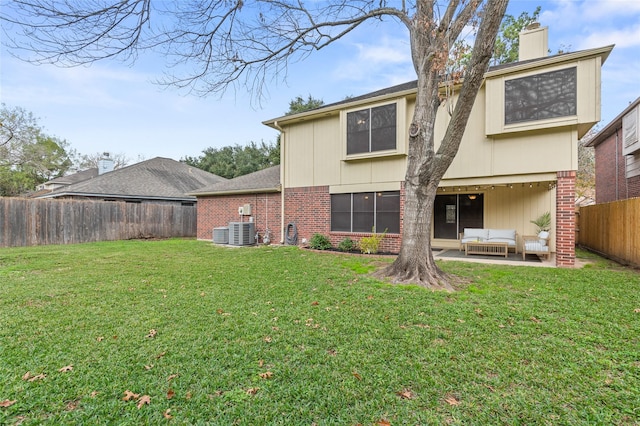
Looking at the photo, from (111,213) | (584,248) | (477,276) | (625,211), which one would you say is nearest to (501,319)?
(477,276)

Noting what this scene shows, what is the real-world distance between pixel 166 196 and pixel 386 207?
43.8ft

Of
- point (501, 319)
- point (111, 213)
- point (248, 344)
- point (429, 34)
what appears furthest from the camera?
point (111, 213)

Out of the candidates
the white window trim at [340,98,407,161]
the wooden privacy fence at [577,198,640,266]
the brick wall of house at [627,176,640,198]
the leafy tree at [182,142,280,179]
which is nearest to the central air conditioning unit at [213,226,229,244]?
the white window trim at [340,98,407,161]

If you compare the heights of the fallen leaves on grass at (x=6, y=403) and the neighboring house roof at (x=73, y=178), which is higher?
the neighboring house roof at (x=73, y=178)

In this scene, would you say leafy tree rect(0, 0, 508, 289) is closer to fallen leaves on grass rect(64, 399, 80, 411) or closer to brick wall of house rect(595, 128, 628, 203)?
fallen leaves on grass rect(64, 399, 80, 411)

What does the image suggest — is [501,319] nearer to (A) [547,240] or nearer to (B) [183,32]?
(A) [547,240]

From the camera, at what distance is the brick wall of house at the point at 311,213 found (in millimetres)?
10344

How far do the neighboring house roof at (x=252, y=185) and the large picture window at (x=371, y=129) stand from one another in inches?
141

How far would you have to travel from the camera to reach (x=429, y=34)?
18.3ft

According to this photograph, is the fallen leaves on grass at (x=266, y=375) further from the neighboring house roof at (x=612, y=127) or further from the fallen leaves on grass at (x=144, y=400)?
the neighboring house roof at (x=612, y=127)

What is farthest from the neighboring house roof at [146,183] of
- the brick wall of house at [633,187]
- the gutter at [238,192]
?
the brick wall of house at [633,187]

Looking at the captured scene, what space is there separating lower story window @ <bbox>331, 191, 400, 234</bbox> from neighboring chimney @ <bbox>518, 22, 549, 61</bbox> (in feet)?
18.6

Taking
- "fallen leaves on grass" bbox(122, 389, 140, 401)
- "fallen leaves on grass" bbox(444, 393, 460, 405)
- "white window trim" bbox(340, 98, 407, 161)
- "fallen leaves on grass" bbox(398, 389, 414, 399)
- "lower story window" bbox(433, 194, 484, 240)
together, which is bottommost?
"fallen leaves on grass" bbox(444, 393, 460, 405)

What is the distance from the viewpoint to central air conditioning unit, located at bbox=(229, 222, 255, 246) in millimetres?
11539
